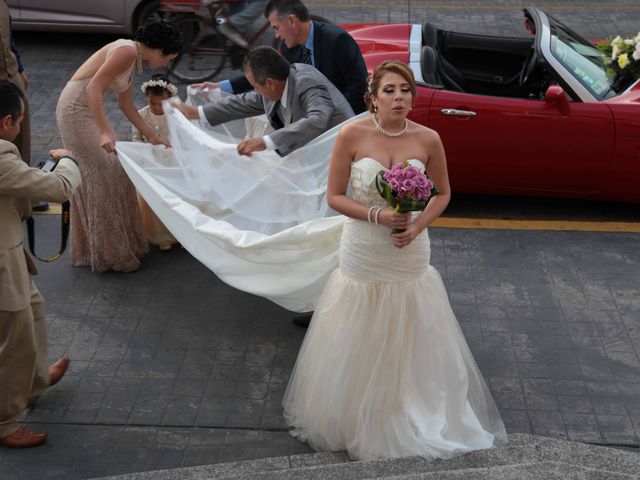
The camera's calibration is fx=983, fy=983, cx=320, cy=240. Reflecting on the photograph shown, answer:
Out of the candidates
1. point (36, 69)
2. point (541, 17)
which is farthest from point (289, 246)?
point (36, 69)

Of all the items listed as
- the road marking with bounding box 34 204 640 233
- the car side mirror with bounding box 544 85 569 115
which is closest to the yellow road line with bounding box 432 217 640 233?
the road marking with bounding box 34 204 640 233

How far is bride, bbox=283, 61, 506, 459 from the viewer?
16.3 ft

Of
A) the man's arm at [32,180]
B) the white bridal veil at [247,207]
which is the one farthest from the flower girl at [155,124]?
the man's arm at [32,180]

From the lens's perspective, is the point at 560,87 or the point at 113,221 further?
the point at 560,87

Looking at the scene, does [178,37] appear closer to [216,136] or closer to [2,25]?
[216,136]

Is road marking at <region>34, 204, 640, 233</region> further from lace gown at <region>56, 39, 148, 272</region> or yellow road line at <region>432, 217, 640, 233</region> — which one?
lace gown at <region>56, 39, 148, 272</region>

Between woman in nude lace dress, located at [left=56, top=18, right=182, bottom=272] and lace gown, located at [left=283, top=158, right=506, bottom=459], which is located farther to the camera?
woman in nude lace dress, located at [left=56, top=18, right=182, bottom=272]

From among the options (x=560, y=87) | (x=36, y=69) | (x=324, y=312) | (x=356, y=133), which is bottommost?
(x=36, y=69)

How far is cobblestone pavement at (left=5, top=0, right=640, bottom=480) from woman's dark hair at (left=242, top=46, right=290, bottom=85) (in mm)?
1577

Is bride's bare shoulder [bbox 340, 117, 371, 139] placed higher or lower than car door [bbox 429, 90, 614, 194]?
higher

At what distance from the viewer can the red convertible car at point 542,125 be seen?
746 cm

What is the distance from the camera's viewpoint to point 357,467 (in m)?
4.61

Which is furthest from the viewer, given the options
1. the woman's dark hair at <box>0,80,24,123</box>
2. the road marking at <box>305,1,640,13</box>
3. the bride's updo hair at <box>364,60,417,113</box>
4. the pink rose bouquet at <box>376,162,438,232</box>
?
the road marking at <box>305,1,640,13</box>

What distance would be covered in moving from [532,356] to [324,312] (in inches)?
62.0
